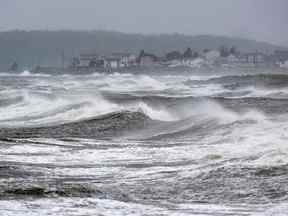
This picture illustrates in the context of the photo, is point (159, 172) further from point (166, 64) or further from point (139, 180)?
point (166, 64)

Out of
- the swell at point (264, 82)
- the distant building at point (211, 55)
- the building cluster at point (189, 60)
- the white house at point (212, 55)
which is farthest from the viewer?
the distant building at point (211, 55)

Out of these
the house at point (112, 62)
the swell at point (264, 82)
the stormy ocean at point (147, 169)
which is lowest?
the house at point (112, 62)

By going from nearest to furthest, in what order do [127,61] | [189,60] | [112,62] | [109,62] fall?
1. [109,62]
2. [189,60]
3. [112,62]
4. [127,61]

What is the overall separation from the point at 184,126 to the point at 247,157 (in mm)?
9696

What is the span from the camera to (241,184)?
10695 mm

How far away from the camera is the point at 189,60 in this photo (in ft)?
560

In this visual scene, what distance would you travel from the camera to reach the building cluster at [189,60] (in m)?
167

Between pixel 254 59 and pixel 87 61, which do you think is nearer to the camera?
pixel 254 59

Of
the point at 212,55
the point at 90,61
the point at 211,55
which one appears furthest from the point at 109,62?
the point at 212,55

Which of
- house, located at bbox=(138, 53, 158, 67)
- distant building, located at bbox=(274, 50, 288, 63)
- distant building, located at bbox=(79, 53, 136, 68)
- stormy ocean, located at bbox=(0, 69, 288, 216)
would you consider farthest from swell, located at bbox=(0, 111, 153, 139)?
distant building, located at bbox=(274, 50, 288, 63)

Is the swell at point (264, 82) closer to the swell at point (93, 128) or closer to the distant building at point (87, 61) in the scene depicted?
the swell at point (93, 128)

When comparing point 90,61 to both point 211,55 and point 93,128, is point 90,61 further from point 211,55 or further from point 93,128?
point 93,128

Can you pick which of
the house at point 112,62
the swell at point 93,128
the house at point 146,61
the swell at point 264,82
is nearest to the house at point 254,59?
the house at point 146,61

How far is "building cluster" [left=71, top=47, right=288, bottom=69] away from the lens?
167 m
